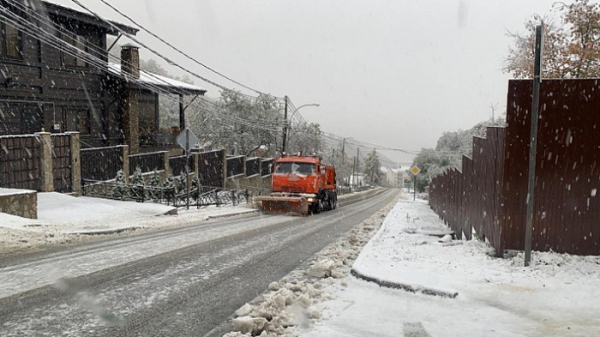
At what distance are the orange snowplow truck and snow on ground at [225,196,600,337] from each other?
43.6 feet

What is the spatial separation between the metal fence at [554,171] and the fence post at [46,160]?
15.8 m

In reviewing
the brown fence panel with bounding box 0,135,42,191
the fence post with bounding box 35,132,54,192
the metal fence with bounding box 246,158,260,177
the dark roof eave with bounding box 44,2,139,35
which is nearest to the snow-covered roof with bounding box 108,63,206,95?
the dark roof eave with bounding box 44,2,139,35

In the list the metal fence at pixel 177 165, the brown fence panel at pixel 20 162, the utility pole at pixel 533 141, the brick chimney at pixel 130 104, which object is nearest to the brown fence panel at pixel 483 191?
the utility pole at pixel 533 141

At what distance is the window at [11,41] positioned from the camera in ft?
72.5

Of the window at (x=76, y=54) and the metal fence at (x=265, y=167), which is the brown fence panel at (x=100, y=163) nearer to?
the window at (x=76, y=54)

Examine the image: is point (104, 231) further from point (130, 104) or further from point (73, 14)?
point (130, 104)

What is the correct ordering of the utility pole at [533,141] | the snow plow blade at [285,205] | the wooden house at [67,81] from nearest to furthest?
the utility pole at [533,141] → the snow plow blade at [285,205] → the wooden house at [67,81]

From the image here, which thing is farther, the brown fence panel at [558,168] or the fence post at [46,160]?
the fence post at [46,160]

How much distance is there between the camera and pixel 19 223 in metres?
11.7

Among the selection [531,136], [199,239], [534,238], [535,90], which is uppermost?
[535,90]

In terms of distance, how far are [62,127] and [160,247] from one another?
1982 cm

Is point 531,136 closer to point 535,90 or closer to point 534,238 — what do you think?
point 535,90

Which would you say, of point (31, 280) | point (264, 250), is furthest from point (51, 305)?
point (264, 250)

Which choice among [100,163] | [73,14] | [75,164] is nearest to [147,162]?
[100,163]
